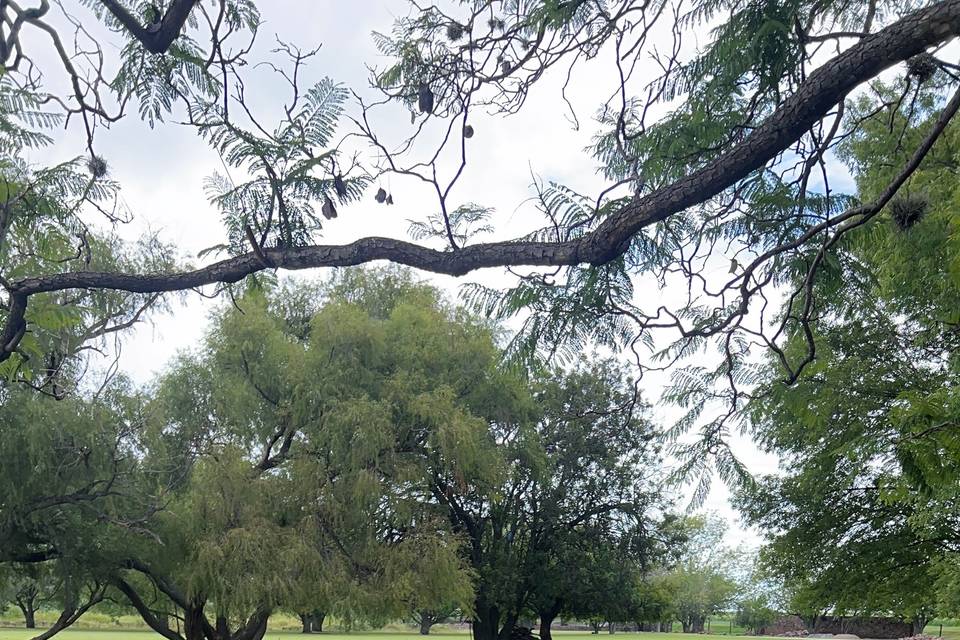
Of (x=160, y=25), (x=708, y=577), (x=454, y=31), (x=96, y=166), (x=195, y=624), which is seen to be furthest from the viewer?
(x=708, y=577)

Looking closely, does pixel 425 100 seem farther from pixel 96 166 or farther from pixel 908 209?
pixel 908 209

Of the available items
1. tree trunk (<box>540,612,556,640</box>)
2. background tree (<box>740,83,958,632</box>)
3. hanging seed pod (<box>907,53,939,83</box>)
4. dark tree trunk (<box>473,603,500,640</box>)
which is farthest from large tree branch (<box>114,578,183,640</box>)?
hanging seed pod (<box>907,53,939,83</box>)

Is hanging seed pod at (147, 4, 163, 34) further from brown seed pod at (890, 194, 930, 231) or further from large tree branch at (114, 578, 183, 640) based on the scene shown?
large tree branch at (114, 578, 183, 640)

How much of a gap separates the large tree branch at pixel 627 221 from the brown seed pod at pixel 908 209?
2.99 ft

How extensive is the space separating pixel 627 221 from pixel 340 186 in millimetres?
954

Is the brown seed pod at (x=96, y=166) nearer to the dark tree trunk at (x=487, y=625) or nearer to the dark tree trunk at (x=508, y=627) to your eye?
the dark tree trunk at (x=487, y=625)

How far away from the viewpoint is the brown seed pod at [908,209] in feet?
9.02

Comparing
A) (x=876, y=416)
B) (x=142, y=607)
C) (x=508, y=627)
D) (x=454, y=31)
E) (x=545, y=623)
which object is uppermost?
(x=876, y=416)

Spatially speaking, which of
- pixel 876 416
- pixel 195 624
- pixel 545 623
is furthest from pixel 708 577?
pixel 876 416

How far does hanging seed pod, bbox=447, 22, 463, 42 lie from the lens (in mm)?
3104

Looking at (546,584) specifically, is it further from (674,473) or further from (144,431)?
(674,473)

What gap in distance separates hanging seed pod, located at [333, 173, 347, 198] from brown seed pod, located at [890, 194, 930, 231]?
5.87 ft

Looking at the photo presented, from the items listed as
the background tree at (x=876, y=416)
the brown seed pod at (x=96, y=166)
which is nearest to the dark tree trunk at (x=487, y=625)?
the background tree at (x=876, y=416)

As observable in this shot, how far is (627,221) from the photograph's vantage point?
2178 mm
